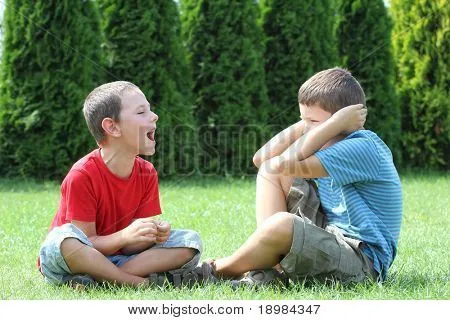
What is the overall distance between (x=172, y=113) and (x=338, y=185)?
5708mm

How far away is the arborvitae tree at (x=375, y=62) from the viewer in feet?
32.2

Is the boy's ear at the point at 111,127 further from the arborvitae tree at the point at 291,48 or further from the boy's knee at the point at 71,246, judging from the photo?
the arborvitae tree at the point at 291,48

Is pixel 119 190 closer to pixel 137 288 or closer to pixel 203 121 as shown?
pixel 137 288

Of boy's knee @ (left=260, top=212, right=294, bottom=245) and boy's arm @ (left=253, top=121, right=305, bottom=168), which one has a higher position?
boy's arm @ (left=253, top=121, right=305, bottom=168)

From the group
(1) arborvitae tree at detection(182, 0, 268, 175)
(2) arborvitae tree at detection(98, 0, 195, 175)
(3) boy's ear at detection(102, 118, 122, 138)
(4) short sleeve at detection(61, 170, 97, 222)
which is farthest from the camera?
(1) arborvitae tree at detection(182, 0, 268, 175)

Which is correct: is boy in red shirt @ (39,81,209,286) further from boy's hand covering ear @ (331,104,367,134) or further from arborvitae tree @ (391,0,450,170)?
arborvitae tree @ (391,0,450,170)

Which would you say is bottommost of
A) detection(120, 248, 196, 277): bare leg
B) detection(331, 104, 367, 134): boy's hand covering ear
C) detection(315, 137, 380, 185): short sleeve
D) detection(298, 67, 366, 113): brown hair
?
detection(120, 248, 196, 277): bare leg

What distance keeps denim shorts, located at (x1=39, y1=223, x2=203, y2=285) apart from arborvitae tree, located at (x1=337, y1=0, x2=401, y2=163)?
6.80 metres

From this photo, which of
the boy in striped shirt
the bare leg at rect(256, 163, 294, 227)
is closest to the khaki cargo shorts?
the boy in striped shirt

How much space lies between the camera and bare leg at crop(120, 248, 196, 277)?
3.42m

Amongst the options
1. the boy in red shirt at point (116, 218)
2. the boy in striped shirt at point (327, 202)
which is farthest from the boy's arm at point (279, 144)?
the boy in red shirt at point (116, 218)

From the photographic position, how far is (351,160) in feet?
10.5

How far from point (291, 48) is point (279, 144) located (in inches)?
239

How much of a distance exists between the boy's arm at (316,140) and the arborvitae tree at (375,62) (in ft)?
22.0
